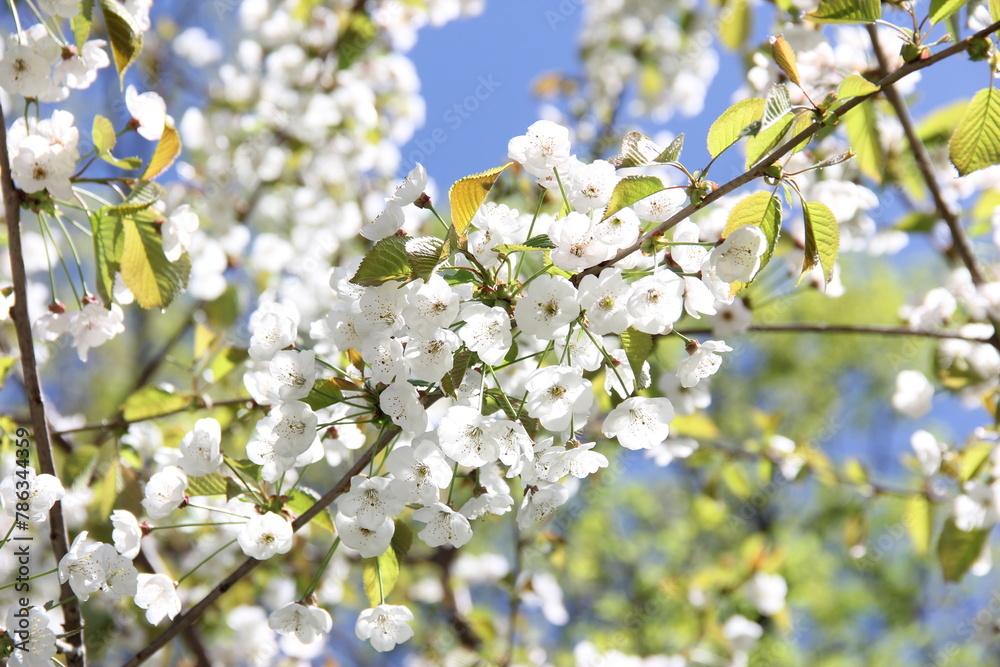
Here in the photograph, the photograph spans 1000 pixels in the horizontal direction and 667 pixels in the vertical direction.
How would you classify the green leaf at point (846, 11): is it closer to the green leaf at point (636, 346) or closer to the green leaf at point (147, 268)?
the green leaf at point (636, 346)

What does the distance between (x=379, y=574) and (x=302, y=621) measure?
146mm

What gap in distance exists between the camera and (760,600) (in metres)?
3.66


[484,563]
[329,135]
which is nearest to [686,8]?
[329,135]

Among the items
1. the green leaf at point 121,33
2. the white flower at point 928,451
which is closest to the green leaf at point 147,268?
the green leaf at point 121,33

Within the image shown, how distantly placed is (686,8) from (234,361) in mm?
3655

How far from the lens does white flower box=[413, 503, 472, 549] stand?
1.13 metres

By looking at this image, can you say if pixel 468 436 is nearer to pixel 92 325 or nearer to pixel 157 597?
pixel 157 597

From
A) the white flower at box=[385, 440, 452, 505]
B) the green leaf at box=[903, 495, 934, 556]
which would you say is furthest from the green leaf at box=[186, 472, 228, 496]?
the green leaf at box=[903, 495, 934, 556]

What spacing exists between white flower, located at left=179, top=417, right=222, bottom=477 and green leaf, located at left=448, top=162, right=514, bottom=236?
0.56 metres

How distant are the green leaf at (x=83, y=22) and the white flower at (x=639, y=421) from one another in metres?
1.23

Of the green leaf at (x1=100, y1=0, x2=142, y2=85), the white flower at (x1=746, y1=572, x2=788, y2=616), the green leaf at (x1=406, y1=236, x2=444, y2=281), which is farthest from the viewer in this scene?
the white flower at (x1=746, y1=572, x2=788, y2=616)

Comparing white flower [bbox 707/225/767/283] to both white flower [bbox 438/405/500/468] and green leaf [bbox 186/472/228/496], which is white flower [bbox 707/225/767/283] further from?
green leaf [bbox 186/472/228/496]

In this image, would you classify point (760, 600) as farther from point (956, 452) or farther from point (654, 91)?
point (654, 91)

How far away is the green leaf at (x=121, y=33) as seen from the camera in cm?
136
